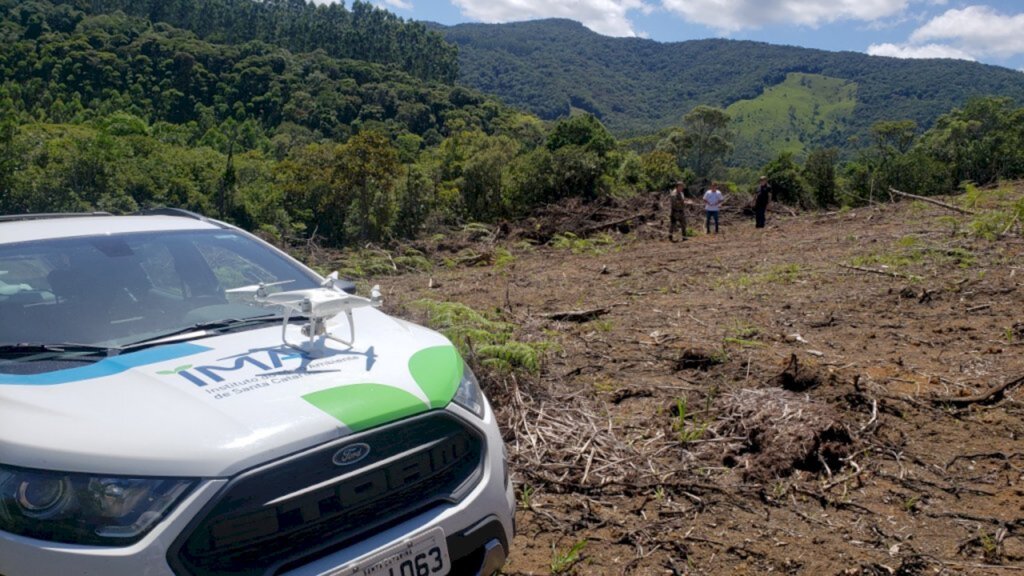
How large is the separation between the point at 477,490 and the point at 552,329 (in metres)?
4.92

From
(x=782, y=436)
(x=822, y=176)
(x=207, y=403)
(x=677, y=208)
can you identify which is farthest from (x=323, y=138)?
(x=207, y=403)

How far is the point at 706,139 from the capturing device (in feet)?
195

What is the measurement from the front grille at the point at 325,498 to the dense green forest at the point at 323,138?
42.7 feet

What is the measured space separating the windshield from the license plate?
1368 millimetres

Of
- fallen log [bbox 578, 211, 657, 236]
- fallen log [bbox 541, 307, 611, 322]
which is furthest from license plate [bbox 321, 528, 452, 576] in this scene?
fallen log [bbox 578, 211, 657, 236]

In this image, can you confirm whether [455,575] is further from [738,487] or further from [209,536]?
[738,487]

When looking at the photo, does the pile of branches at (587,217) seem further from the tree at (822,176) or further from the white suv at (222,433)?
the white suv at (222,433)

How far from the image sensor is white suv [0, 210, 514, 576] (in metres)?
2.07

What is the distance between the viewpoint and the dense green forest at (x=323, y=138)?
26.5 metres

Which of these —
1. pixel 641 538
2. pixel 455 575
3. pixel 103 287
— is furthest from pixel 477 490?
pixel 103 287

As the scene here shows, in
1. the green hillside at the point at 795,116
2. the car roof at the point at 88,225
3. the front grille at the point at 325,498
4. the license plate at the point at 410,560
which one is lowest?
the license plate at the point at 410,560

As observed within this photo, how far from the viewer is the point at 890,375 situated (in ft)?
18.3

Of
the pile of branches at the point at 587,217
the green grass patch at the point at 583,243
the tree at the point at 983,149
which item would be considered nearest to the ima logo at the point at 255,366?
the green grass patch at the point at 583,243

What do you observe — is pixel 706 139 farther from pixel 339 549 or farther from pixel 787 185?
pixel 339 549
